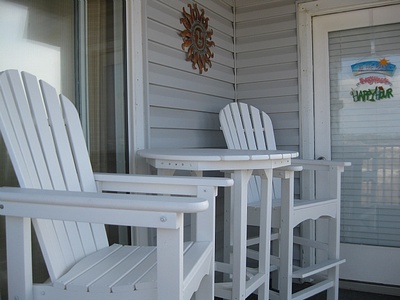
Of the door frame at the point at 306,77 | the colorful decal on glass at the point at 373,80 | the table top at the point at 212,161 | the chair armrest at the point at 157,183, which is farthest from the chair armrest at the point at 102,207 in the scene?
the colorful decal on glass at the point at 373,80

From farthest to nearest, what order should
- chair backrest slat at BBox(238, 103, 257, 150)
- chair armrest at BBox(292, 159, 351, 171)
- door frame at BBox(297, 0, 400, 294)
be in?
door frame at BBox(297, 0, 400, 294), chair backrest slat at BBox(238, 103, 257, 150), chair armrest at BBox(292, 159, 351, 171)

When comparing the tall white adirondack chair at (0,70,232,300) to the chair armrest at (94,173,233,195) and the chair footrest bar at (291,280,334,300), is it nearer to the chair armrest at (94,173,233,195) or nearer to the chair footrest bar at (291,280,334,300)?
the chair armrest at (94,173,233,195)

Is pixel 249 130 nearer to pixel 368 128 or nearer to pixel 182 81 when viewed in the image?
pixel 182 81

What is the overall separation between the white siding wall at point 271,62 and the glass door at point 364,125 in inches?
7.3

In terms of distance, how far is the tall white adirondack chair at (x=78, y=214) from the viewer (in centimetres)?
106

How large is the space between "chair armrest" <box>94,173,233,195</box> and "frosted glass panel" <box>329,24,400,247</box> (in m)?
1.84

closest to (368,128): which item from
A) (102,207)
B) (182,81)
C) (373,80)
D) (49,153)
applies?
(373,80)

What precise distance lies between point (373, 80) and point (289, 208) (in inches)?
51.5

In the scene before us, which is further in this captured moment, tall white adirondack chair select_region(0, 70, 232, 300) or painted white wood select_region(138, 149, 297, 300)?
painted white wood select_region(138, 149, 297, 300)

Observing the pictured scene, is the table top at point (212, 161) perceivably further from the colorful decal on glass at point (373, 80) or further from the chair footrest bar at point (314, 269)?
the colorful decal on glass at point (373, 80)

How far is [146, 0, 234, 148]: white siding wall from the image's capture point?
7.82ft

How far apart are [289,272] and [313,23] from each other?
1.86 m

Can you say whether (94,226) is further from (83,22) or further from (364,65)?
(364,65)

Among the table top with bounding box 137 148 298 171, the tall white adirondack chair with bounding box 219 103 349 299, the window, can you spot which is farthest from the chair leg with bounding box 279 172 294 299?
the window
